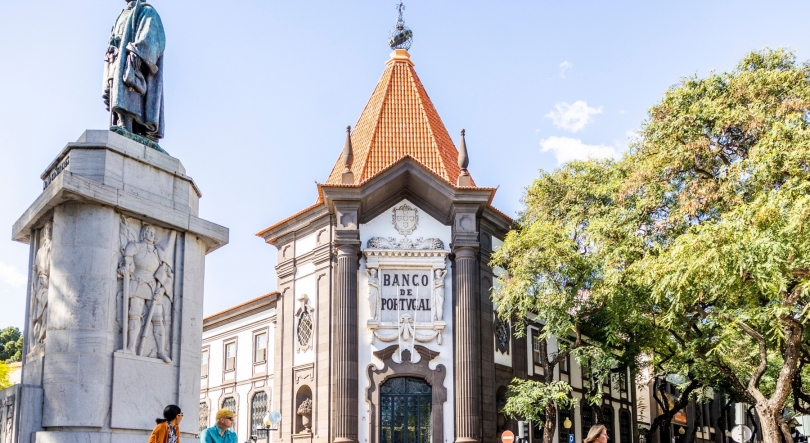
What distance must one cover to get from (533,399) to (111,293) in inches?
815

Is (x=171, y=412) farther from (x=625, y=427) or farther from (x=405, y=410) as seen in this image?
(x=625, y=427)

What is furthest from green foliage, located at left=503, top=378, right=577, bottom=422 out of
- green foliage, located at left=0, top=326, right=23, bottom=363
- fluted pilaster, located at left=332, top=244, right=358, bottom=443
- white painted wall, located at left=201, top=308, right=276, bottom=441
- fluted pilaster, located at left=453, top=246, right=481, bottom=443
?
green foliage, located at left=0, top=326, right=23, bottom=363

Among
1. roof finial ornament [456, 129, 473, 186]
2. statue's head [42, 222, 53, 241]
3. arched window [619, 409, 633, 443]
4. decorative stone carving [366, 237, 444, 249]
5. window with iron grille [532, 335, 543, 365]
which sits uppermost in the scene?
roof finial ornament [456, 129, 473, 186]

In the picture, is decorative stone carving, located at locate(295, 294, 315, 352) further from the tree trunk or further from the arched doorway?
the tree trunk

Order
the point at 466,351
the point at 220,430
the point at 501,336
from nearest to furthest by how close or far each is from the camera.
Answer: the point at 220,430, the point at 466,351, the point at 501,336

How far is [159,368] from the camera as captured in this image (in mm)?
11695

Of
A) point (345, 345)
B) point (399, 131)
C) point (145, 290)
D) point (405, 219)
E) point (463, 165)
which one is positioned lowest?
point (145, 290)

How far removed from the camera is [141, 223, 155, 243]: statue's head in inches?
470

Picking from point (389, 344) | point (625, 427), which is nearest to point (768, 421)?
point (389, 344)

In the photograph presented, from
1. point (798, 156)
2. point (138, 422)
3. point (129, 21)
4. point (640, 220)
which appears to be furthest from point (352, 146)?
point (138, 422)

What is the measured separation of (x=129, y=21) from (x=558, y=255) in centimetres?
1883

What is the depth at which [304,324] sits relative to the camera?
33031mm

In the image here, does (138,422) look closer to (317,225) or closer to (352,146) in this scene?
(317,225)

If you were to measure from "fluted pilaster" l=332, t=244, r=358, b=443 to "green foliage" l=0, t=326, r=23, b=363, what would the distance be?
44307 millimetres
